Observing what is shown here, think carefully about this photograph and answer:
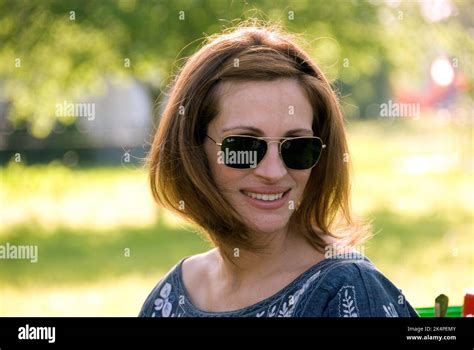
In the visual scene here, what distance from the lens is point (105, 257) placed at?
11203 mm

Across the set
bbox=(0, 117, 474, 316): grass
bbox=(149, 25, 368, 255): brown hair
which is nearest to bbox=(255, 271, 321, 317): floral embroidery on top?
bbox=(149, 25, 368, 255): brown hair

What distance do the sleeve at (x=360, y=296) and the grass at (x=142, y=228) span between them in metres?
6.13

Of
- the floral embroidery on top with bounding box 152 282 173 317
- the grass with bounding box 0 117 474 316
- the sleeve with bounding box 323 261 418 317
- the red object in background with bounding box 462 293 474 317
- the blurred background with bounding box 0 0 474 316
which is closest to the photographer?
the sleeve with bounding box 323 261 418 317

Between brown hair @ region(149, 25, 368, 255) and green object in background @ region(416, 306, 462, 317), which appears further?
green object in background @ region(416, 306, 462, 317)

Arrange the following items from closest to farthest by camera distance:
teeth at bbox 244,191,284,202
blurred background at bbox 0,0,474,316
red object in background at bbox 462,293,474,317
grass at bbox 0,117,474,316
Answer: teeth at bbox 244,191,284,202 < red object in background at bbox 462,293,474,317 < grass at bbox 0,117,474,316 < blurred background at bbox 0,0,474,316

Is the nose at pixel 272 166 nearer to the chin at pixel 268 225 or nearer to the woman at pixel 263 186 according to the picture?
the woman at pixel 263 186

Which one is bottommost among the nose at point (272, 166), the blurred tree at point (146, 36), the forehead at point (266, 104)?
the nose at point (272, 166)

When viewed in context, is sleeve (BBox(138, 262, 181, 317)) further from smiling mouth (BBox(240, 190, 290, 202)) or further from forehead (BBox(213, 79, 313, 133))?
forehead (BBox(213, 79, 313, 133))

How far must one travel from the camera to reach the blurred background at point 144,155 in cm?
935

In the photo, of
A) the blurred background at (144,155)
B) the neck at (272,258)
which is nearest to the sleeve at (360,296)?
the neck at (272,258)

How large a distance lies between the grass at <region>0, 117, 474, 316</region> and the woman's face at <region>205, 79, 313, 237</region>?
236 inches

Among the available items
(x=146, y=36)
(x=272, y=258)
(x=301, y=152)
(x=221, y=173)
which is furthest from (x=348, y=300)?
(x=146, y=36)

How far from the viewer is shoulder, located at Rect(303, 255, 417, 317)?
2053 mm

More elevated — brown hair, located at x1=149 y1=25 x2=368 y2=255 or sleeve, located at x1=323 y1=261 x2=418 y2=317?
brown hair, located at x1=149 y1=25 x2=368 y2=255
